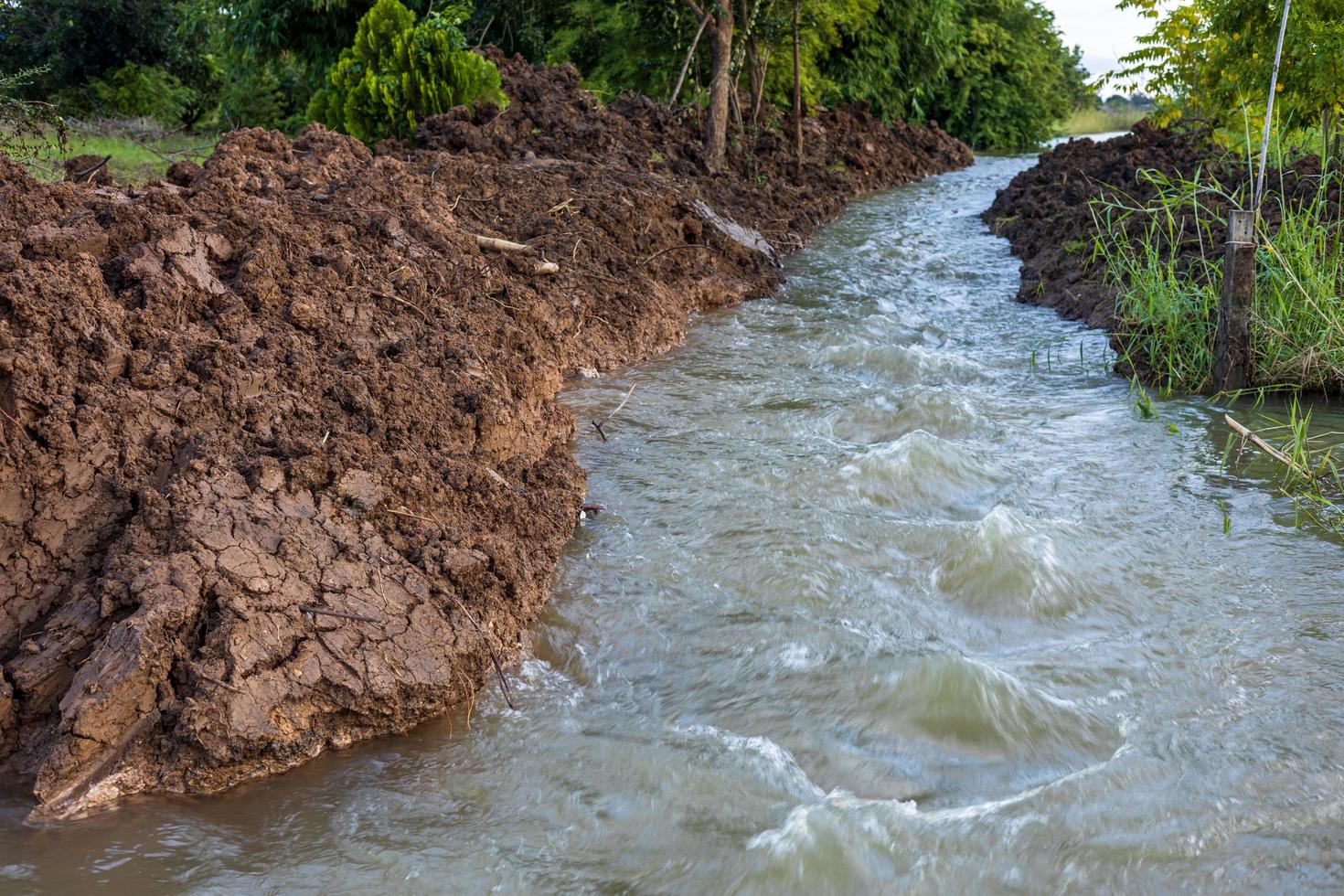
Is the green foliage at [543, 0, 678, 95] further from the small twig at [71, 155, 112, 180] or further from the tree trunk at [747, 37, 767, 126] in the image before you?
the small twig at [71, 155, 112, 180]

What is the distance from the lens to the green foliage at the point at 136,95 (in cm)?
1894

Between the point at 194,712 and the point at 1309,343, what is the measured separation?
6.02m

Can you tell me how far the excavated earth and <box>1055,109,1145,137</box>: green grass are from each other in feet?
104

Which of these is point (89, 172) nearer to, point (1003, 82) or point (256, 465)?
point (256, 465)

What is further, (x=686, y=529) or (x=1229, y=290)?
(x=1229, y=290)

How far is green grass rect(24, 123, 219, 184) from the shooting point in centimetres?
782

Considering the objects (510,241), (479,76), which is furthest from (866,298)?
(479,76)

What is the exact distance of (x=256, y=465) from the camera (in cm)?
377

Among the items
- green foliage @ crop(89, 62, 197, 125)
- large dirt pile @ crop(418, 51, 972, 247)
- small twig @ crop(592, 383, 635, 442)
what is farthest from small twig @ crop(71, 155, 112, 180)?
green foliage @ crop(89, 62, 197, 125)

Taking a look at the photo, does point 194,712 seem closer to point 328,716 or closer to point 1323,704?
point 328,716

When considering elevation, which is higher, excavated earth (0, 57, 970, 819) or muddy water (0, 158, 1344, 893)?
excavated earth (0, 57, 970, 819)

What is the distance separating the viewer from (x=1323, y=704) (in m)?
3.38

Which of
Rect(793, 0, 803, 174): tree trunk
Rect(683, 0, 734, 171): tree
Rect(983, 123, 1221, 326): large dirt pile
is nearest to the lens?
Rect(983, 123, 1221, 326): large dirt pile

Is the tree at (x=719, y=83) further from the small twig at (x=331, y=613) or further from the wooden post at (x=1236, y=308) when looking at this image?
the small twig at (x=331, y=613)
